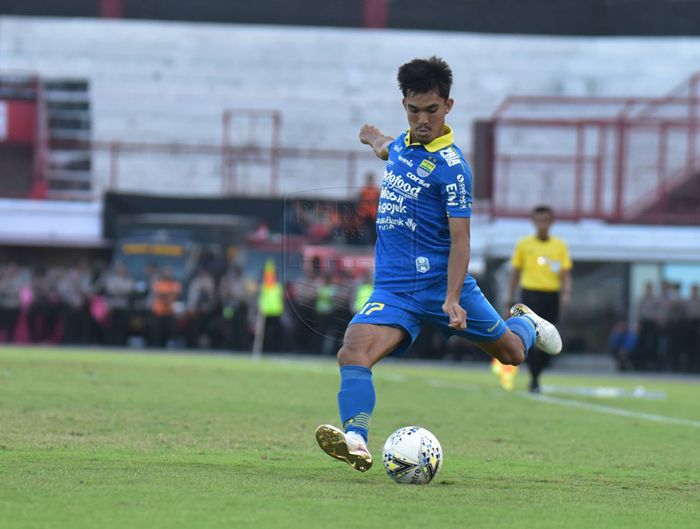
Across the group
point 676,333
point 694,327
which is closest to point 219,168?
point 676,333

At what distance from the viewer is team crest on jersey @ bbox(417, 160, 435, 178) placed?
24.4 ft

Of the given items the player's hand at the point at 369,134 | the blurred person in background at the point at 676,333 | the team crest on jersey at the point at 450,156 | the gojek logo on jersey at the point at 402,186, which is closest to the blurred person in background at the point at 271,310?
the blurred person in background at the point at 676,333

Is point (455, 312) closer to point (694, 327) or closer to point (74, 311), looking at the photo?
point (694, 327)

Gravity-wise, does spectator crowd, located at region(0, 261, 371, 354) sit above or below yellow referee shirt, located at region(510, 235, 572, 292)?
below

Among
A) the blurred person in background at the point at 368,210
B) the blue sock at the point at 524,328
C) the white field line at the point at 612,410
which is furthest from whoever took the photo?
the white field line at the point at 612,410

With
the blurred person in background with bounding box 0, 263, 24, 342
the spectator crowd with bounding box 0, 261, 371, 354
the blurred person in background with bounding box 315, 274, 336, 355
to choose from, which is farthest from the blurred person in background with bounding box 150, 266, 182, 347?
the blurred person in background with bounding box 315, 274, 336, 355

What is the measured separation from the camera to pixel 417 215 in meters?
7.52

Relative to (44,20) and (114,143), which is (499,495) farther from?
(44,20)

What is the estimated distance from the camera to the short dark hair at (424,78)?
289 inches

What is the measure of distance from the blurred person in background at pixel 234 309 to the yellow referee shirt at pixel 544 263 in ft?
41.6

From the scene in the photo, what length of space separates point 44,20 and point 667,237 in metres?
17.1

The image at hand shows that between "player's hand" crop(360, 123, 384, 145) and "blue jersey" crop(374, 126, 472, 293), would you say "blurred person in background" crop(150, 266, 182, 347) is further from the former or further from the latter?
"blue jersey" crop(374, 126, 472, 293)

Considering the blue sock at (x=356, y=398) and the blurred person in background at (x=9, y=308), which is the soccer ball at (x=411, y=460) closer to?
the blue sock at (x=356, y=398)

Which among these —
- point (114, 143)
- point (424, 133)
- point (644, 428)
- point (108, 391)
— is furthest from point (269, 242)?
point (424, 133)
